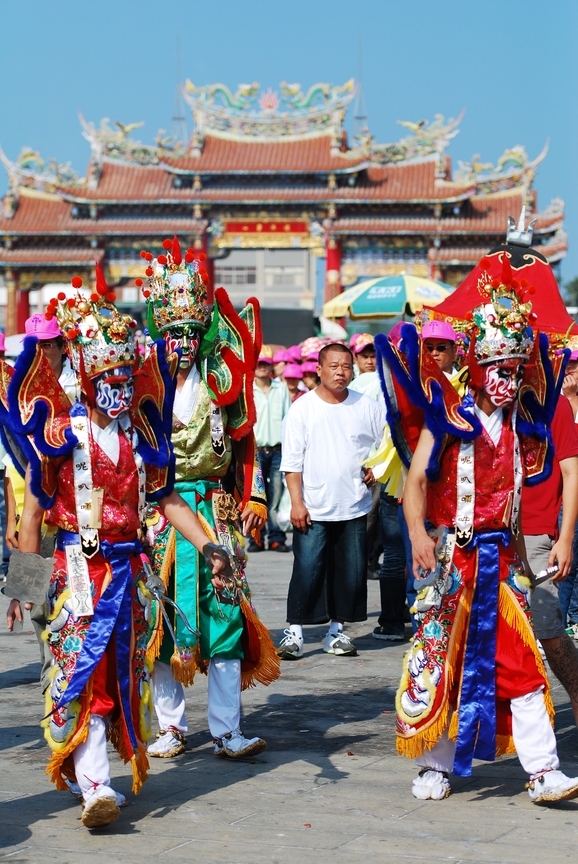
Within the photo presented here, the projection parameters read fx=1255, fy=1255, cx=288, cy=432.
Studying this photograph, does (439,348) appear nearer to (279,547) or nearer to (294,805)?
(294,805)

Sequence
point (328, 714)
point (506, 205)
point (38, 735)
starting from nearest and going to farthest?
point (38, 735) → point (328, 714) → point (506, 205)

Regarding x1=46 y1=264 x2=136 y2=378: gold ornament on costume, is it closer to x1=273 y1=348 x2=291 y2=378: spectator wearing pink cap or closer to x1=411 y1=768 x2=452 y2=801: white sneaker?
x1=411 y1=768 x2=452 y2=801: white sneaker

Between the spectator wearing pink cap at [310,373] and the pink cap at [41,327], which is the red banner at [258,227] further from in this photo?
the pink cap at [41,327]

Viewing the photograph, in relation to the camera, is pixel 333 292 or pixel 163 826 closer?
pixel 163 826

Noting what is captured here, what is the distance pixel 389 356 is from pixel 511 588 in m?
0.95

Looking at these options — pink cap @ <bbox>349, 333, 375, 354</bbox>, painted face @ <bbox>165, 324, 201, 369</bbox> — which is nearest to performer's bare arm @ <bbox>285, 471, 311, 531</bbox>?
painted face @ <bbox>165, 324, 201, 369</bbox>

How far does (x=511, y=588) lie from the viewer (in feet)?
15.0

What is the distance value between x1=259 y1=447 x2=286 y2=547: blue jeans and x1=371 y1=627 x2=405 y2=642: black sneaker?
4.68 meters

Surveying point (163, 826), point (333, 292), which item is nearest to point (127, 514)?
point (163, 826)

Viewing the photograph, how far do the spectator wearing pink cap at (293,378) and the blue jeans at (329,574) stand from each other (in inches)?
193

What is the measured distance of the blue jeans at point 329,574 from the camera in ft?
24.4

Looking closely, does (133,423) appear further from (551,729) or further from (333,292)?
(333,292)

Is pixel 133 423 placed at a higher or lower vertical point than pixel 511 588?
higher

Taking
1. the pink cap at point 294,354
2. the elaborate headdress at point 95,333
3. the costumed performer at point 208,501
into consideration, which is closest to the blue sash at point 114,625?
the elaborate headdress at point 95,333
